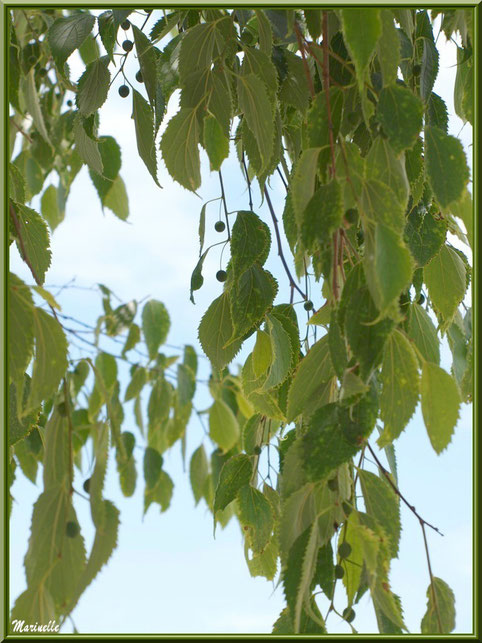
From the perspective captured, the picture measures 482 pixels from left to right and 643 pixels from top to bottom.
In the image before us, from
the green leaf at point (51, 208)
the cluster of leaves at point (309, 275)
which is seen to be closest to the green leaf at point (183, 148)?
the cluster of leaves at point (309, 275)

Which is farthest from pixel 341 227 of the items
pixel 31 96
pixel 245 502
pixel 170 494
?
pixel 170 494

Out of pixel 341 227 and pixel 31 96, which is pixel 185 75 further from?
pixel 31 96

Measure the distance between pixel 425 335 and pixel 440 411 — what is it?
0.59 ft

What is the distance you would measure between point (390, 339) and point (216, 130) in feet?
0.76

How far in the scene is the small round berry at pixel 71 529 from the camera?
49 cm

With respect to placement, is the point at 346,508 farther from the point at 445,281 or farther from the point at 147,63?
the point at 147,63

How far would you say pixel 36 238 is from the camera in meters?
0.71

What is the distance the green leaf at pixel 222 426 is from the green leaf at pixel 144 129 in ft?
3.08

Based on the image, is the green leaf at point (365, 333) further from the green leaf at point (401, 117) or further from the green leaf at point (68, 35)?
the green leaf at point (68, 35)

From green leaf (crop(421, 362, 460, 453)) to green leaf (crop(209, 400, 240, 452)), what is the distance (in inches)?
41.7

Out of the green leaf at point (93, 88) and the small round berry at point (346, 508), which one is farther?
the green leaf at point (93, 88)

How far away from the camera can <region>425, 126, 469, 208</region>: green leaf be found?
0.54m

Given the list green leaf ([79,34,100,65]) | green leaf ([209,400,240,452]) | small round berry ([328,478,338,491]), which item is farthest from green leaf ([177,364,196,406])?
small round berry ([328,478,338,491])

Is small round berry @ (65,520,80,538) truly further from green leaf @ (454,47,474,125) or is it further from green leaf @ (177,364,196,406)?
green leaf @ (177,364,196,406)
